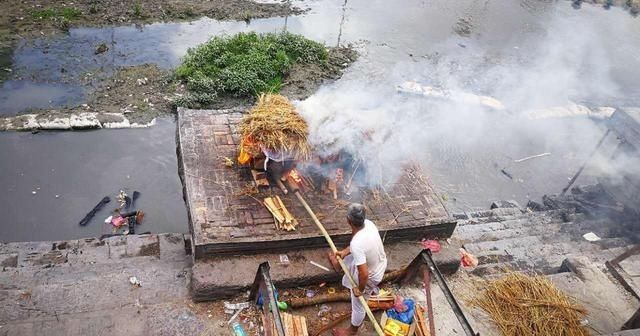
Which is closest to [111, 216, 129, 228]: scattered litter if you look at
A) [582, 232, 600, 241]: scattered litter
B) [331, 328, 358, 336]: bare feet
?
[331, 328, 358, 336]: bare feet

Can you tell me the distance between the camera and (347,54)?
586 inches

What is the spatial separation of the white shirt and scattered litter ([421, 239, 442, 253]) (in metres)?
1.91

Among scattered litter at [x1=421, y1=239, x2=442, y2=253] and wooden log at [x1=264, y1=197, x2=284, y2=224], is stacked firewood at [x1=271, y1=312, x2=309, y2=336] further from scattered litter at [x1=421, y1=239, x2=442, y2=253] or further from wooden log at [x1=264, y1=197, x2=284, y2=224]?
scattered litter at [x1=421, y1=239, x2=442, y2=253]

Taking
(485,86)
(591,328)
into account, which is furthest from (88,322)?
(485,86)

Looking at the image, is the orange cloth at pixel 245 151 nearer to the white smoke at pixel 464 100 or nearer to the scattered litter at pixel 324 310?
the white smoke at pixel 464 100

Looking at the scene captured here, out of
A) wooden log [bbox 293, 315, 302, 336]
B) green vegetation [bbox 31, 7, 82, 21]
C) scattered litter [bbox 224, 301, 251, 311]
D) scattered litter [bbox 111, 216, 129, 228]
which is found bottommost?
scattered litter [bbox 111, 216, 129, 228]

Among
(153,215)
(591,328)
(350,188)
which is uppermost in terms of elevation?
(350,188)

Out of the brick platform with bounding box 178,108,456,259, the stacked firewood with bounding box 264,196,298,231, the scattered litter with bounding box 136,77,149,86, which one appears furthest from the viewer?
the scattered litter with bounding box 136,77,149,86

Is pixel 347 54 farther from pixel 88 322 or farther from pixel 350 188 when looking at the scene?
pixel 88 322

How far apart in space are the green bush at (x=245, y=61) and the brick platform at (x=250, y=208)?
11.5ft

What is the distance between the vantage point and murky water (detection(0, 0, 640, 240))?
885 centimetres

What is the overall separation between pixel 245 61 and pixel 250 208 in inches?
266

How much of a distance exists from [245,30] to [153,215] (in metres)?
8.56

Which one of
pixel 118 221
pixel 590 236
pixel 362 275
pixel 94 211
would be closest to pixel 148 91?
pixel 94 211
